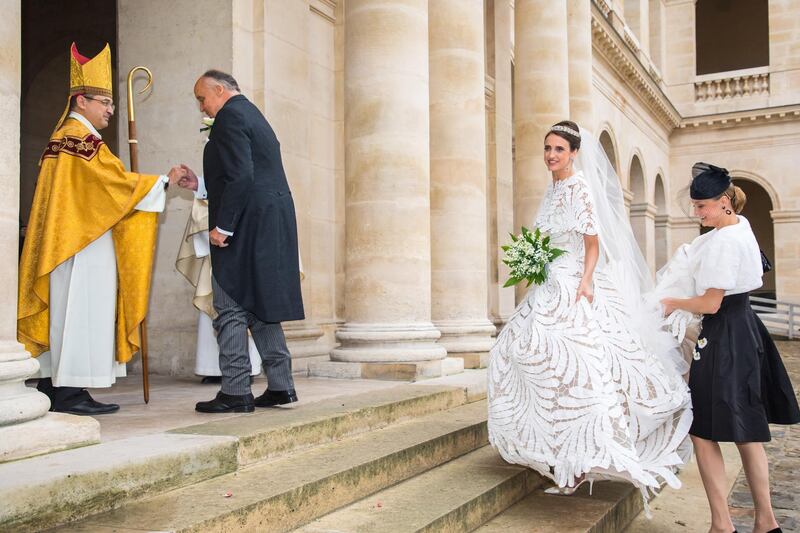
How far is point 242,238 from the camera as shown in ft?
15.6

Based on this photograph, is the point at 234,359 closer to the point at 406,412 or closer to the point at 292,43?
the point at 406,412

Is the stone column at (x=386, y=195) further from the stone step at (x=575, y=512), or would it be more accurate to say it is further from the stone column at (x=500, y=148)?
the stone column at (x=500, y=148)

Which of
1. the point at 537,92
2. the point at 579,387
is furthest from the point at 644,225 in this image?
the point at 579,387

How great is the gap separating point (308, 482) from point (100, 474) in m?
0.90

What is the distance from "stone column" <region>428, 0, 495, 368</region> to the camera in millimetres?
8531

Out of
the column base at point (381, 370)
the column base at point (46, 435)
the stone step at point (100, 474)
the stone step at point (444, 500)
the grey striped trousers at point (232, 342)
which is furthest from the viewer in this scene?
the column base at point (381, 370)

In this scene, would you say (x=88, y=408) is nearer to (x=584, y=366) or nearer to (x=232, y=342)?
(x=232, y=342)

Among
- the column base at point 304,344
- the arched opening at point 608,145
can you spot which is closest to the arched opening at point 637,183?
the arched opening at point 608,145

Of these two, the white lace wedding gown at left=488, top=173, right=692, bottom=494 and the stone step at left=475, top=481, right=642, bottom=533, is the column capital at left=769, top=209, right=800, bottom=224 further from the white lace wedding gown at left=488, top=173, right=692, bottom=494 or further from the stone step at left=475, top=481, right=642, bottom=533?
the white lace wedding gown at left=488, top=173, right=692, bottom=494

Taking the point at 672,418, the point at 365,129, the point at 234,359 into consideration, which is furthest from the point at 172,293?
the point at 672,418

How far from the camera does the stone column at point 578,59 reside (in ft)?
41.0

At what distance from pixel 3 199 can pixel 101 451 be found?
114 cm

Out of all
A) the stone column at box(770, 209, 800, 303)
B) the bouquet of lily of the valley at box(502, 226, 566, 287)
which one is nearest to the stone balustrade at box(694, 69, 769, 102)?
the stone column at box(770, 209, 800, 303)

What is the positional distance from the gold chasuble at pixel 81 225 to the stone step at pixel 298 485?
143 centimetres
